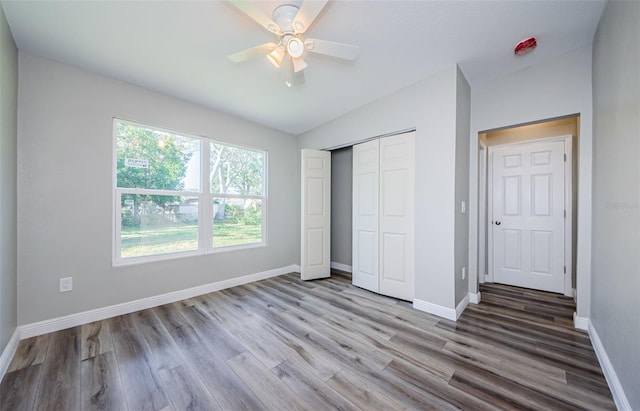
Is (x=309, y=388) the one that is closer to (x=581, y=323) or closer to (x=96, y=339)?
(x=96, y=339)

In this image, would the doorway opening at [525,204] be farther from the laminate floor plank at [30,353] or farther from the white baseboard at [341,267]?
the laminate floor plank at [30,353]

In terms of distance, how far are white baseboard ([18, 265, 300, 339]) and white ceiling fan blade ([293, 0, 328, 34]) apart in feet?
10.0

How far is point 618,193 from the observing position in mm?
1472

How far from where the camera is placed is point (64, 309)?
2203 millimetres

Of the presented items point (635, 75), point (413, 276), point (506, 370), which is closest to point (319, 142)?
point (413, 276)

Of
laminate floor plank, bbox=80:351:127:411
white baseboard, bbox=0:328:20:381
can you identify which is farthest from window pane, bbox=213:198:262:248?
white baseboard, bbox=0:328:20:381

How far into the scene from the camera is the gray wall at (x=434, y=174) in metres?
2.41

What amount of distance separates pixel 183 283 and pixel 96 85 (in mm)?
2325

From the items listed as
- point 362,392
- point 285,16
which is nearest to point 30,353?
point 362,392

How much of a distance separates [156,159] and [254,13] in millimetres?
2143

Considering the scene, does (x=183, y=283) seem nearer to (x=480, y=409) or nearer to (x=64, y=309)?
(x=64, y=309)

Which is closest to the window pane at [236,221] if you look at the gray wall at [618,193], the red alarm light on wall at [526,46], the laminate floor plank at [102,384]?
the laminate floor plank at [102,384]

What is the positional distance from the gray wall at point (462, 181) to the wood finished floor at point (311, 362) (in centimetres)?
45

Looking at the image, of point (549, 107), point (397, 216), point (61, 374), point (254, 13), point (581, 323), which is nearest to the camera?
point (254, 13)
